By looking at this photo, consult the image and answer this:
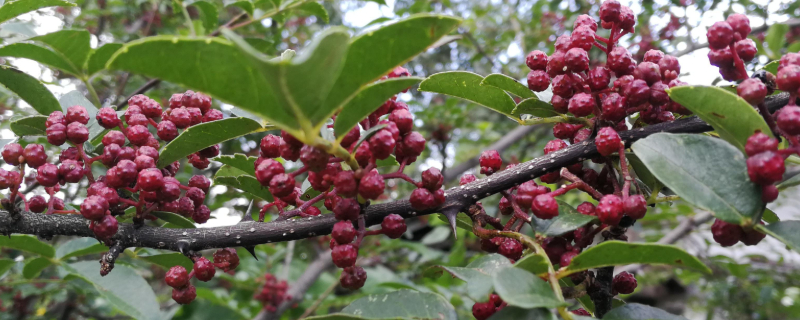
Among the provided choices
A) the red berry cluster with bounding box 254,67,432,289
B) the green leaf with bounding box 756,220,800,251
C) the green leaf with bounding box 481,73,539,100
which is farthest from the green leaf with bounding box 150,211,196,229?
the green leaf with bounding box 756,220,800,251

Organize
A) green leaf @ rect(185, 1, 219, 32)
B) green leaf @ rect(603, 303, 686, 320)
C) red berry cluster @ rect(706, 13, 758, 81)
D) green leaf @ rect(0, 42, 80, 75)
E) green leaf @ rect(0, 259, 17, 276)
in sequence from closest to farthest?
1. green leaf @ rect(603, 303, 686, 320)
2. red berry cluster @ rect(706, 13, 758, 81)
3. green leaf @ rect(0, 42, 80, 75)
4. green leaf @ rect(0, 259, 17, 276)
5. green leaf @ rect(185, 1, 219, 32)

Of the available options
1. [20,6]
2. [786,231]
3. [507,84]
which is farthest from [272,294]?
[786,231]

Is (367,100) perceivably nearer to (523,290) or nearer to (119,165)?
(523,290)

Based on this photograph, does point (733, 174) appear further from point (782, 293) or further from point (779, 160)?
point (782, 293)

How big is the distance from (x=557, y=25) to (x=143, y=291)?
4.79 meters

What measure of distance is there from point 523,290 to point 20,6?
4.90 feet

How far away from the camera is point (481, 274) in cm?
92

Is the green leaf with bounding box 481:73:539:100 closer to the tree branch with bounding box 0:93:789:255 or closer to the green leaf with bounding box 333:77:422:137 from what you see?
the tree branch with bounding box 0:93:789:255

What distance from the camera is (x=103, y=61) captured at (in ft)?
4.99

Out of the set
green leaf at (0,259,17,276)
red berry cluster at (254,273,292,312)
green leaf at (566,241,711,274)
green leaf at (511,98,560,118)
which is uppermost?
green leaf at (511,98,560,118)

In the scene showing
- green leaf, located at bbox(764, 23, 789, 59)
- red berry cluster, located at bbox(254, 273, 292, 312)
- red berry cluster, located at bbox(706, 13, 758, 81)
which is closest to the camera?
red berry cluster, located at bbox(706, 13, 758, 81)

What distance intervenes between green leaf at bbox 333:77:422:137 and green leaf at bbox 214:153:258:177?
1.81 feet

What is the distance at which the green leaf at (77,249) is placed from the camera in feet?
5.56

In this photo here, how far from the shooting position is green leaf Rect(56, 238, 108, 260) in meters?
1.70
